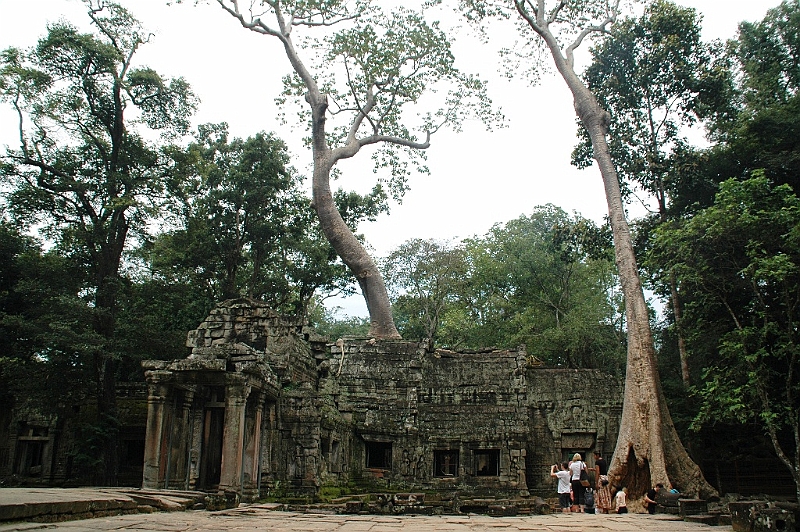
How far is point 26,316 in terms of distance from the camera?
18.2 metres

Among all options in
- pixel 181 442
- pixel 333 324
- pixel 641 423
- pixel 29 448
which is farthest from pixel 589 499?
pixel 333 324

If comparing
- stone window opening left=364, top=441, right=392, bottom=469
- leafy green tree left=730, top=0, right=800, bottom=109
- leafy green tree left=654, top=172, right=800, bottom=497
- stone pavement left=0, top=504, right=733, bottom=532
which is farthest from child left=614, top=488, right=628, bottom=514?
leafy green tree left=730, top=0, right=800, bottom=109

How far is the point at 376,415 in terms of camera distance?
15312mm

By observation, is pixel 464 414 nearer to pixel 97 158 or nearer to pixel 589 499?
pixel 589 499

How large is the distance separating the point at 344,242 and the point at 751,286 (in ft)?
37.2

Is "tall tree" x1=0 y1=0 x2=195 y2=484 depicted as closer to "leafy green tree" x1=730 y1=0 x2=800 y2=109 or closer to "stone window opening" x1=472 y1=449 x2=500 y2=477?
"stone window opening" x1=472 y1=449 x2=500 y2=477

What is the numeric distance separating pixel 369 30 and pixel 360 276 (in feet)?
26.1

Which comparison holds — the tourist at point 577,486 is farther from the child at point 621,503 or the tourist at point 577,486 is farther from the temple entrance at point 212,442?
the temple entrance at point 212,442

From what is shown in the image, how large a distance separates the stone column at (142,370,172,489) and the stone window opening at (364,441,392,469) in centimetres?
619

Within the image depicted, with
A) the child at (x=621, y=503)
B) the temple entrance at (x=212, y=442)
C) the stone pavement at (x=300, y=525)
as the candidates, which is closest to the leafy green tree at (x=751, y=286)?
the child at (x=621, y=503)

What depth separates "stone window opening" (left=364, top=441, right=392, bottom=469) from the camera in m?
15.4

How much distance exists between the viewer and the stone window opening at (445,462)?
15.7m

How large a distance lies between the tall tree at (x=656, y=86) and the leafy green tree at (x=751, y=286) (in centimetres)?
298

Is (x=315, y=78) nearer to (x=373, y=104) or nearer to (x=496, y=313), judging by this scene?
(x=373, y=104)
